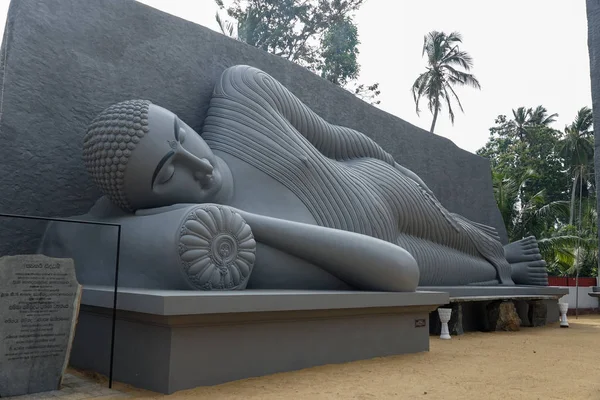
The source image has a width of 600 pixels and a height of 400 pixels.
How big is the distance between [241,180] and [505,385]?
2210mm

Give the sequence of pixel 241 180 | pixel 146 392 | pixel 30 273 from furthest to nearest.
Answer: pixel 241 180 → pixel 146 392 → pixel 30 273

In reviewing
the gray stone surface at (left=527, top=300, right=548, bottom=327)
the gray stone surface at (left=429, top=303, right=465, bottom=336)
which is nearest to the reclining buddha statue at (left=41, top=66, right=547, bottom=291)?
the gray stone surface at (left=429, top=303, right=465, bottom=336)

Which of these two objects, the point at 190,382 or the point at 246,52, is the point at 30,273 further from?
the point at 246,52

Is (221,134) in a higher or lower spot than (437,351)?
higher

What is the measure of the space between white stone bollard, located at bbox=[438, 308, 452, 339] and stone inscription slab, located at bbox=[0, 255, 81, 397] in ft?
11.6

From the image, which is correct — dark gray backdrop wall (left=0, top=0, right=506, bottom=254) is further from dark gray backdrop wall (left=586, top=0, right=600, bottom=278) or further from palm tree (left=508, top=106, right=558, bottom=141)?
palm tree (left=508, top=106, right=558, bottom=141)

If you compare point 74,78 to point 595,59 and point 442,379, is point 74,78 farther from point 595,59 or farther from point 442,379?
point 595,59

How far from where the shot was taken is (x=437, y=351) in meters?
4.13

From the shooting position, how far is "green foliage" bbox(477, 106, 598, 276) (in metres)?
13.2

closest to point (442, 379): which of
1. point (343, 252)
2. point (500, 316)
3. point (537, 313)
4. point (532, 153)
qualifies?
point (343, 252)

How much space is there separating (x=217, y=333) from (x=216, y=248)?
20.9 inches

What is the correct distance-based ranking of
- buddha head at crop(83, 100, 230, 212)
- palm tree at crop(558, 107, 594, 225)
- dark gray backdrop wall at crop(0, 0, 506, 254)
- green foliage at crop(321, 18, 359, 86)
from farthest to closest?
palm tree at crop(558, 107, 594, 225)
green foliage at crop(321, 18, 359, 86)
dark gray backdrop wall at crop(0, 0, 506, 254)
buddha head at crop(83, 100, 230, 212)

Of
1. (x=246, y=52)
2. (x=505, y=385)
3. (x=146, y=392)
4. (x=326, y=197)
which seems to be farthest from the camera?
(x=246, y=52)

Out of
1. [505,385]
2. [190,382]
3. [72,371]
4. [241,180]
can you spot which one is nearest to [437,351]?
[505,385]
